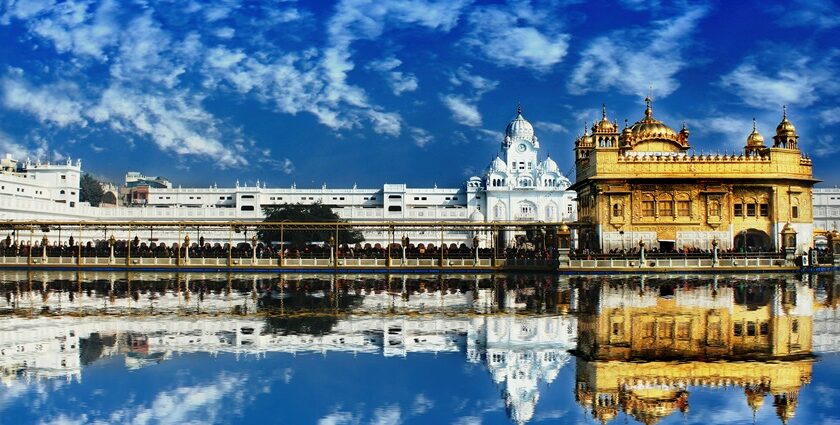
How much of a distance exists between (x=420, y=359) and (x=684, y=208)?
36540 millimetres

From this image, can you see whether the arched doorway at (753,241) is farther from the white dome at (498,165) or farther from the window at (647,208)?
the white dome at (498,165)

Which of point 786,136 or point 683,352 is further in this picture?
point 786,136

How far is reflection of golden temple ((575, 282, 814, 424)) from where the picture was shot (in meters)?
12.4

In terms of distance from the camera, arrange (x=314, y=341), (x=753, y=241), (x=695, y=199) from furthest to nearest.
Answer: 1. (x=753, y=241)
2. (x=695, y=199)
3. (x=314, y=341)

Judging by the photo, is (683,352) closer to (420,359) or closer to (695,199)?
(420,359)

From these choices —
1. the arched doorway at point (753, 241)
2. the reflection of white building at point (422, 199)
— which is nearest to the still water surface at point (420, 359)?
the arched doorway at point (753, 241)

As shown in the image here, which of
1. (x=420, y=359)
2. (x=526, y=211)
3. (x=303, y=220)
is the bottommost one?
(x=420, y=359)

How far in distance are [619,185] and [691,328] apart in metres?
30.2

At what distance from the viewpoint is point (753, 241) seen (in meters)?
51.6

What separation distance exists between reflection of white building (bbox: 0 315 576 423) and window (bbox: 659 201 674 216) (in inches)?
1151

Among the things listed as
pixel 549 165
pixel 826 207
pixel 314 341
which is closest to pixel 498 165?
pixel 549 165

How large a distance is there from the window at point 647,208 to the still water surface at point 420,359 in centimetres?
2110

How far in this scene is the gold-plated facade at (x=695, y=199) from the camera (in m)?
48.5

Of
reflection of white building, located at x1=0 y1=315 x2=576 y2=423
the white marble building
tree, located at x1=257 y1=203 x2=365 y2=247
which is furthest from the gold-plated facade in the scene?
the white marble building
